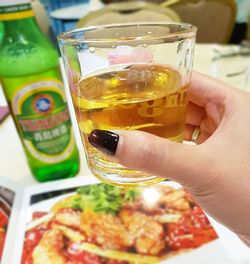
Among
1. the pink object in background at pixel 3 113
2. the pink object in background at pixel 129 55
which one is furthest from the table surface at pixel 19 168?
the pink object in background at pixel 129 55

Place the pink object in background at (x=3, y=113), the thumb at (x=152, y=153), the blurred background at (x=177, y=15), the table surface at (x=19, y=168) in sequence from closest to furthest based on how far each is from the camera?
the thumb at (x=152, y=153)
the table surface at (x=19, y=168)
the pink object in background at (x=3, y=113)
the blurred background at (x=177, y=15)

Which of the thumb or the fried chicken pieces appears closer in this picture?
the thumb

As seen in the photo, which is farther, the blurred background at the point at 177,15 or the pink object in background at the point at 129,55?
the blurred background at the point at 177,15

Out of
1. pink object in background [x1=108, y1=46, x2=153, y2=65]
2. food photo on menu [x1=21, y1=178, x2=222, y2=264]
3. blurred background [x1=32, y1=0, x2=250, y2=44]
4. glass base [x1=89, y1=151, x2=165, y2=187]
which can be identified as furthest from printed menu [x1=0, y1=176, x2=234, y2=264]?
blurred background [x1=32, y1=0, x2=250, y2=44]

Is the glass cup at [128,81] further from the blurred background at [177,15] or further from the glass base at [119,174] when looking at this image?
the blurred background at [177,15]

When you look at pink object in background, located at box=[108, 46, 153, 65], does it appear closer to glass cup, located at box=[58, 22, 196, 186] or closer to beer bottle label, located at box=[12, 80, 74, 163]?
glass cup, located at box=[58, 22, 196, 186]
